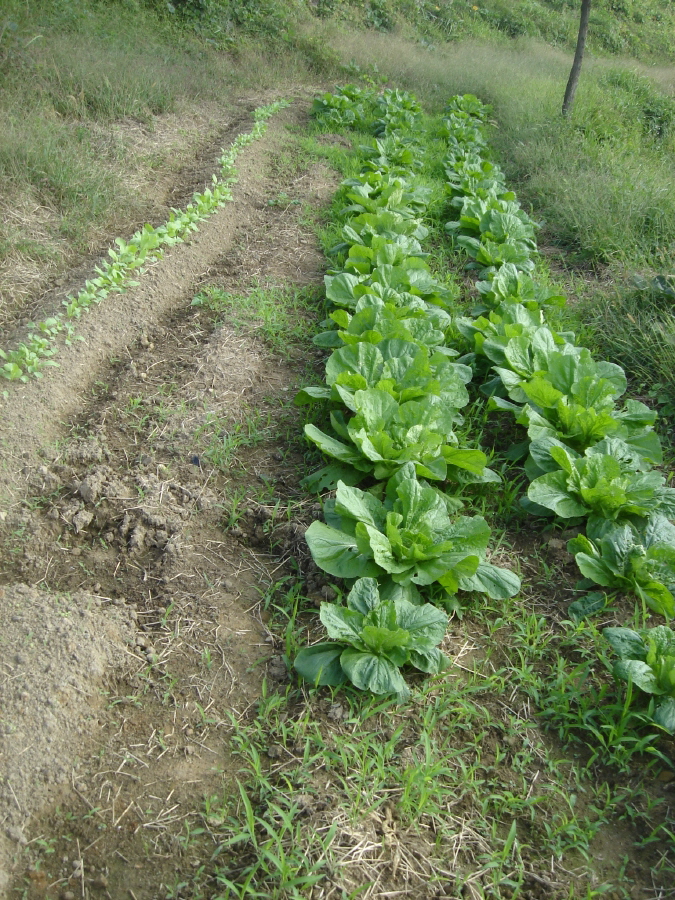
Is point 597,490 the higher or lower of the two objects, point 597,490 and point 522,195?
the lower

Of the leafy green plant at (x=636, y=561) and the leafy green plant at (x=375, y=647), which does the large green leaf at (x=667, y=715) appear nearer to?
the leafy green plant at (x=636, y=561)

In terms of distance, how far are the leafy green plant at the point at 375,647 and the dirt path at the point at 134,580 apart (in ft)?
0.59

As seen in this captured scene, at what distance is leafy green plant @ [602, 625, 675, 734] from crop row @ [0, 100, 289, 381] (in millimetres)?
3093

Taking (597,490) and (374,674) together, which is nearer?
(374,674)

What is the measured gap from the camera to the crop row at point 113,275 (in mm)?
3482

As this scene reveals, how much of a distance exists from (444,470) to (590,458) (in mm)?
653

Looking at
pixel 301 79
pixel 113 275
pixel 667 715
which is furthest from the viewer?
pixel 301 79

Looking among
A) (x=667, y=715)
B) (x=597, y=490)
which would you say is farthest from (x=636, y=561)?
(x=667, y=715)

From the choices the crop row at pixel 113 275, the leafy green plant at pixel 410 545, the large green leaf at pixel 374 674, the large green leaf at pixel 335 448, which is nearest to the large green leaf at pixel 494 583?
the leafy green plant at pixel 410 545

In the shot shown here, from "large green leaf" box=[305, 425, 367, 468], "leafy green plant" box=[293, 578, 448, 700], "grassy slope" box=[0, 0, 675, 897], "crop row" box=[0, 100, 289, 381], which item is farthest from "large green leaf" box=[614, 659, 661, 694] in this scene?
"crop row" box=[0, 100, 289, 381]

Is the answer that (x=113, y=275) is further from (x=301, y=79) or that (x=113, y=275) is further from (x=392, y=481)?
(x=301, y=79)

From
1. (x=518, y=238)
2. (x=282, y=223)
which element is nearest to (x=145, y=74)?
(x=282, y=223)

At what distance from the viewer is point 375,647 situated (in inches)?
86.8

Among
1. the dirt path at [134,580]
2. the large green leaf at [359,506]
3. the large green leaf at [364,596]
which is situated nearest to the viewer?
the dirt path at [134,580]
